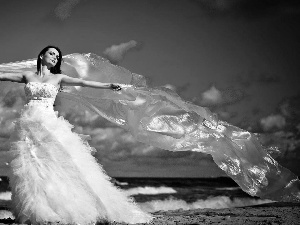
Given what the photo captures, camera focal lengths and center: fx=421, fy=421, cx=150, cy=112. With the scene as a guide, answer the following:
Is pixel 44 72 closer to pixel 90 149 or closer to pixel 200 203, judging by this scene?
pixel 90 149

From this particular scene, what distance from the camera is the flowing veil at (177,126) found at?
6.82 m

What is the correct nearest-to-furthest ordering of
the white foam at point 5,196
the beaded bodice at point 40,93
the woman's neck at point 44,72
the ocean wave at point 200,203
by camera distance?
1. the beaded bodice at point 40,93
2. the woman's neck at point 44,72
3. the ocean wave at point 200,203
4. the white foam at point 5,196

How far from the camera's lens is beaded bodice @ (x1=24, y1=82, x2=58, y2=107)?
537 centimetres

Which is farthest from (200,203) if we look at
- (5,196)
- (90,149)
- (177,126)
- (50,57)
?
(50,57)

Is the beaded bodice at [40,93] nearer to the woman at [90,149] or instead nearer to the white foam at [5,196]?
the woman at [90,149]

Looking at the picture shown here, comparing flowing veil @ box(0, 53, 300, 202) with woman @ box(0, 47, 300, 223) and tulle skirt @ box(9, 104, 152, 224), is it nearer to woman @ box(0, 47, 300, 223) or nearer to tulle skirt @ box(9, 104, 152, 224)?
woman @ box(0, 47, 300, 223)

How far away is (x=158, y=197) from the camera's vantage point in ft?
83.7

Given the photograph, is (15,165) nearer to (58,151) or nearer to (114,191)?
(58,151)

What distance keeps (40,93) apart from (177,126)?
2568 mm

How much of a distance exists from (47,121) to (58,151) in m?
0.42

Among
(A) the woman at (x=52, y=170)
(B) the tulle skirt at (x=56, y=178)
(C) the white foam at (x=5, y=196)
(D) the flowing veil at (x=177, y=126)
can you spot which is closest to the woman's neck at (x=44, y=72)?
(A) the woman at (x=52, y=170)

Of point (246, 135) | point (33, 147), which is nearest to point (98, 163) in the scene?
point (33, 147)

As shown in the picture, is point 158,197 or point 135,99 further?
point 158,197

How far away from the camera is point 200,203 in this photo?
23.0 m
